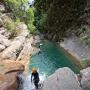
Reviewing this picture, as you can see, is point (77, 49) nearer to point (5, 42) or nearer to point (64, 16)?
point (5, 42)

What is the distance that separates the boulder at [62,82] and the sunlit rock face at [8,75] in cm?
339

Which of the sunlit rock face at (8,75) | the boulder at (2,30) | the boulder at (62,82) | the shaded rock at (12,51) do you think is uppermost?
the boulder at (2,30)

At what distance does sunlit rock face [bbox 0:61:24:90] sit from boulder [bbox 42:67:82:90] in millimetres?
3391

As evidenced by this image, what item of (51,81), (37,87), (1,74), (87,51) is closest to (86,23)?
(51,81)

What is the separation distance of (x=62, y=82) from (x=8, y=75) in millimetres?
6951

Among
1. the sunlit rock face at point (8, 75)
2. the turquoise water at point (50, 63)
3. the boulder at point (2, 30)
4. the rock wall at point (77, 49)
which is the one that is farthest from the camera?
the rock wall at point (77, 49)

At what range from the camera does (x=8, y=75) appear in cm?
2592

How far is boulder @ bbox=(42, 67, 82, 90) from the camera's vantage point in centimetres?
1980

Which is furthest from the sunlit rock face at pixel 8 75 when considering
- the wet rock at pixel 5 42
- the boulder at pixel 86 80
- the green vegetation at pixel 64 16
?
the green vegetation at pixel 64 16

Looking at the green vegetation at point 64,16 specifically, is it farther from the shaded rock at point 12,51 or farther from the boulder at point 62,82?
the shaded rock at point 12,51

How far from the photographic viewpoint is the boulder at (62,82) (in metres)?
19.8

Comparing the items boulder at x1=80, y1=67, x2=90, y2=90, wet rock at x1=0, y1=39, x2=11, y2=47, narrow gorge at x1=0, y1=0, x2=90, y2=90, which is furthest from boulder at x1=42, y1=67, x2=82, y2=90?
wet rock at x1=0, y1=39, x2=11, y2=47

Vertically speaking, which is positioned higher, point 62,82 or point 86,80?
point 62,82

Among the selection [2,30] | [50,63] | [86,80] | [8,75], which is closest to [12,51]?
[2,30]
